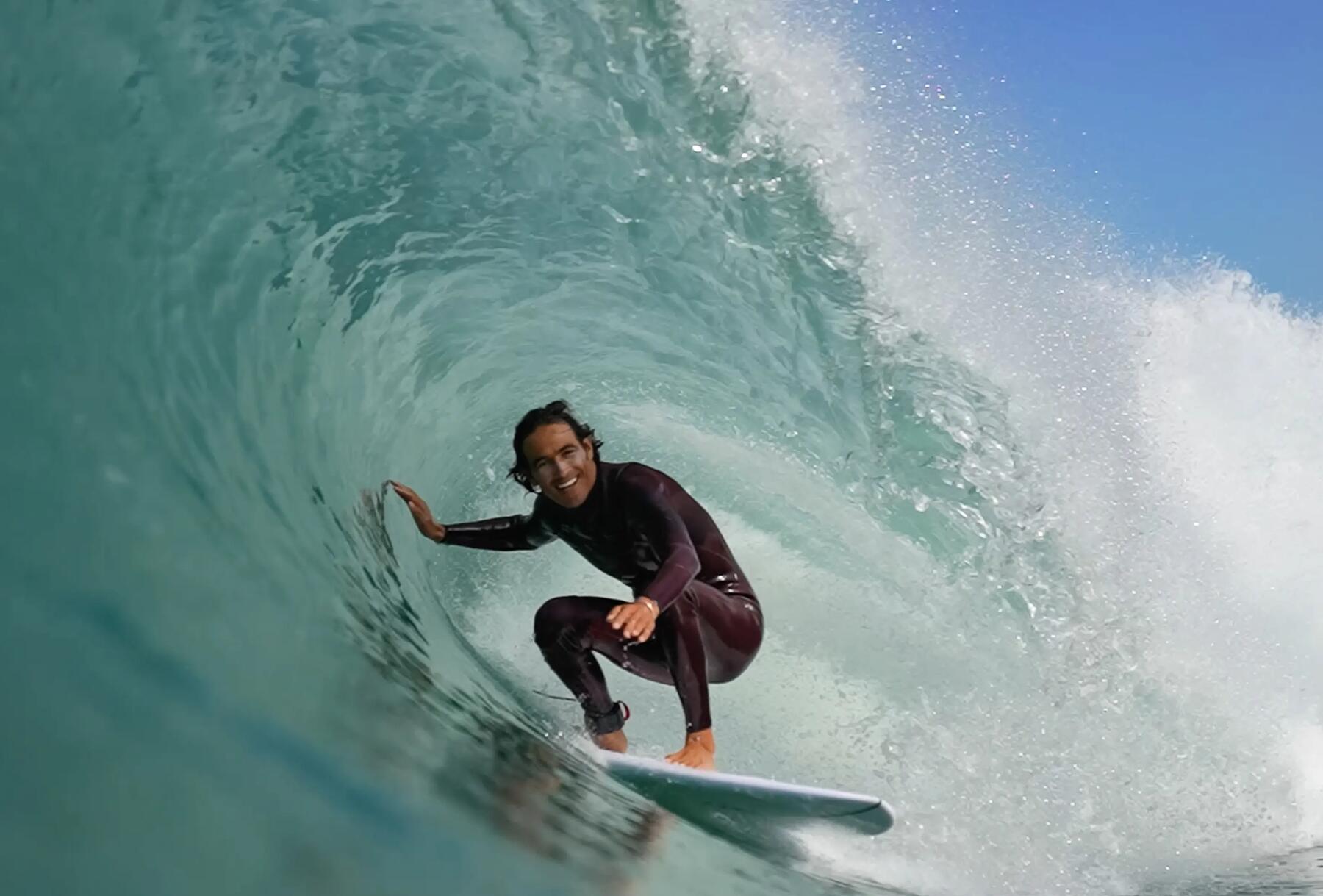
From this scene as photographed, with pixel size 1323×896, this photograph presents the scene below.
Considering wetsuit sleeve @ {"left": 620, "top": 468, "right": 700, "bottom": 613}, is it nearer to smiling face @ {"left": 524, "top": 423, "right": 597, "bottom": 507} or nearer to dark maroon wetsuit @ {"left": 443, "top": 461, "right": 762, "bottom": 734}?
dark maroon wetsuit @ {"left": 443, "top": 461, "right": 762, "bottom": 734}

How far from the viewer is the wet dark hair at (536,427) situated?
339 centimetres

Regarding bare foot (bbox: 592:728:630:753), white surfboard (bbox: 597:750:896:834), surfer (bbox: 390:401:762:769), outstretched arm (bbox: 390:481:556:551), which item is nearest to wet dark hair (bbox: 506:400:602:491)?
surfer (bbox: 390:401:762:769)

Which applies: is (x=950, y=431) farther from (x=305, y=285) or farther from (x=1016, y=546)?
(x=305, y=285)

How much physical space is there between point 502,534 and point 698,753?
1.00 m

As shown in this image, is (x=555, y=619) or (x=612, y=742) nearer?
(x=555, y=619)

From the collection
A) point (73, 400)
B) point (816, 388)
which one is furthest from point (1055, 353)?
point (73, 400)

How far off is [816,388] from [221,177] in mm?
3065

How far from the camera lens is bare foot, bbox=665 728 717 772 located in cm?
334

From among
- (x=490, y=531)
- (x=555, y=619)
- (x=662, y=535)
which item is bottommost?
(x=555, y=619)

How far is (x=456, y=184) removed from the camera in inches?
181

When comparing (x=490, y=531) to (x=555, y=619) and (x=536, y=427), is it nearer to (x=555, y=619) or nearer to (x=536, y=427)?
(x=555, y=619)

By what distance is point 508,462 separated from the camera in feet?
19.5

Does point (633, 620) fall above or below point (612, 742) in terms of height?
above

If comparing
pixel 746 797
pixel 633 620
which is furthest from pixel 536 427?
pixel 746 797
